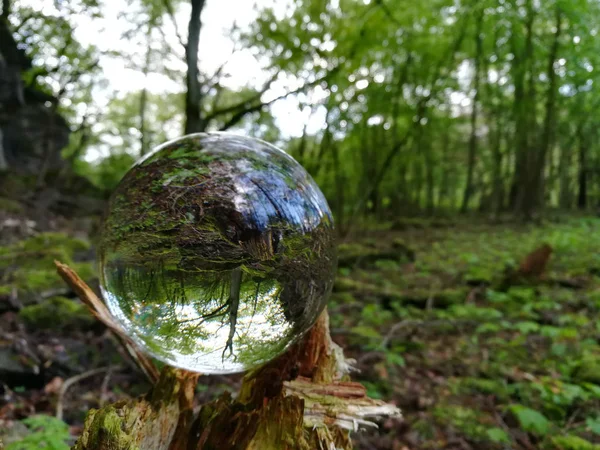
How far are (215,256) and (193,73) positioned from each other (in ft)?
10.9

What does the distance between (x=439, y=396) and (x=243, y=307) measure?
10.7 feet

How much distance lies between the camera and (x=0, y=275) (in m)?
5.46

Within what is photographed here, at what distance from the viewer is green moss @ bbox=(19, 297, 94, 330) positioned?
14.4 feet

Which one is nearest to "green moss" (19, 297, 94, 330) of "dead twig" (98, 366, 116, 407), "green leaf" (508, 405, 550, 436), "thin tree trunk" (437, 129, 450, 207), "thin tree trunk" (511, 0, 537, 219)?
"dead twig" (98, 366, 116, 407)

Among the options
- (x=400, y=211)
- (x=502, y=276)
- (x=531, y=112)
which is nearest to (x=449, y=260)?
(x=502, y=276)

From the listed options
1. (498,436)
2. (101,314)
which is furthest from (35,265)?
(498,436)

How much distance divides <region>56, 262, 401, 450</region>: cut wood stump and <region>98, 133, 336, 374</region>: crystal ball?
18 centimetres

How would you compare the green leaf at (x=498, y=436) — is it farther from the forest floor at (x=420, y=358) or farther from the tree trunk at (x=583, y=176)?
the tree trunk at (x=583, y=176)

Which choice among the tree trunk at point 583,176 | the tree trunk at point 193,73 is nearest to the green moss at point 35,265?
the tree trunk at point 193,73

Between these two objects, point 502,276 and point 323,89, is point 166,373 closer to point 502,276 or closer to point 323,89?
point 323,89

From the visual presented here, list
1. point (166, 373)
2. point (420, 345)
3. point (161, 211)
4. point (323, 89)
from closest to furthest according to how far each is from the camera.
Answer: point (161, 211) < point (166, 373) < point (420, 345) < point (323, 89)

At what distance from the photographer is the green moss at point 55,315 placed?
4398mm

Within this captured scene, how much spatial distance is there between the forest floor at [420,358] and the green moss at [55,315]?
0.01 m

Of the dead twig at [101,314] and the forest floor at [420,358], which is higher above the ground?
the dead twig at [101,314]
